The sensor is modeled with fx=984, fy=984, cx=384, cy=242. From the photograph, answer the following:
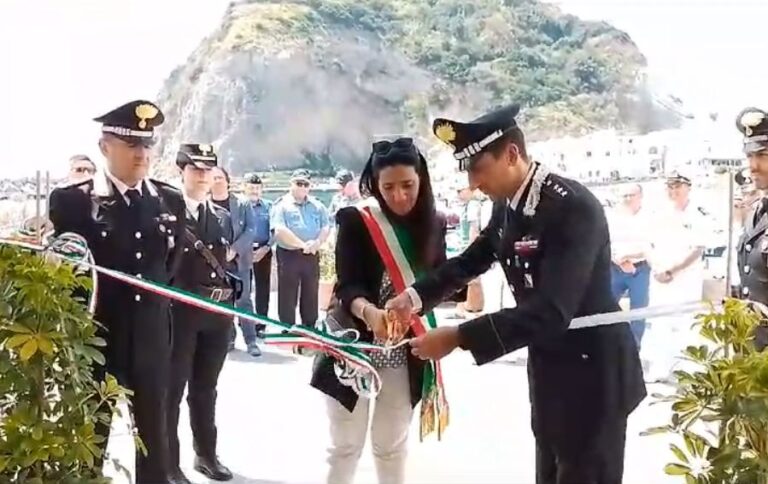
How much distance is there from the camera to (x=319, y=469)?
2.98 meters

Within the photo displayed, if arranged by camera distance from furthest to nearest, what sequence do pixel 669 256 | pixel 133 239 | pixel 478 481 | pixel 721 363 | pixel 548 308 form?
pixel 669 256 → pixel 478 481 → pixel 133 239 → pixel 548 308 → pixel 721 363

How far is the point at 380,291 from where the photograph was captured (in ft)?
7.14

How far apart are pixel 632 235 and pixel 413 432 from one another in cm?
106

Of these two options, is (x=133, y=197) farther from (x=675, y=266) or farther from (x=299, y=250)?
(x=675, y=266)

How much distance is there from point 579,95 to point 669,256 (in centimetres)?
82

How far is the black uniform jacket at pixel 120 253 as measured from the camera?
2.38 m

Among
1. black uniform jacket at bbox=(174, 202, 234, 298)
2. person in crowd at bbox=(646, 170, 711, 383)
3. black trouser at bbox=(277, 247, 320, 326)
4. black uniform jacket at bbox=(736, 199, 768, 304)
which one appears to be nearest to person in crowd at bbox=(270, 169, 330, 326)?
black trouser at bbox=(277, 247, 320, 326)

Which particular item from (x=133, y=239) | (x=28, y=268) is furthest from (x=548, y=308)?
(x=133, y=239)

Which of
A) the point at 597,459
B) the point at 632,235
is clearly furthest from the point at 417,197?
the point at 632,235

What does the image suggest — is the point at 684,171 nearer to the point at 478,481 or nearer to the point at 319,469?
the point at 478,481

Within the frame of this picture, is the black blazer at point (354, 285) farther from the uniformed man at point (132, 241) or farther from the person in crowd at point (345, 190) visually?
the person in crowd at point (345, 190)

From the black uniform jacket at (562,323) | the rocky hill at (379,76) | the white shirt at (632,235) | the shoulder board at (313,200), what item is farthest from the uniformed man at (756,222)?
the shoulder board at (313,200)

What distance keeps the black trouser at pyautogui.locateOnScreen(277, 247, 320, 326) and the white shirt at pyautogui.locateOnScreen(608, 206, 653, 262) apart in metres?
1.06

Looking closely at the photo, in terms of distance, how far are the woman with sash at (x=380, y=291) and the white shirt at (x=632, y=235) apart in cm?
130
